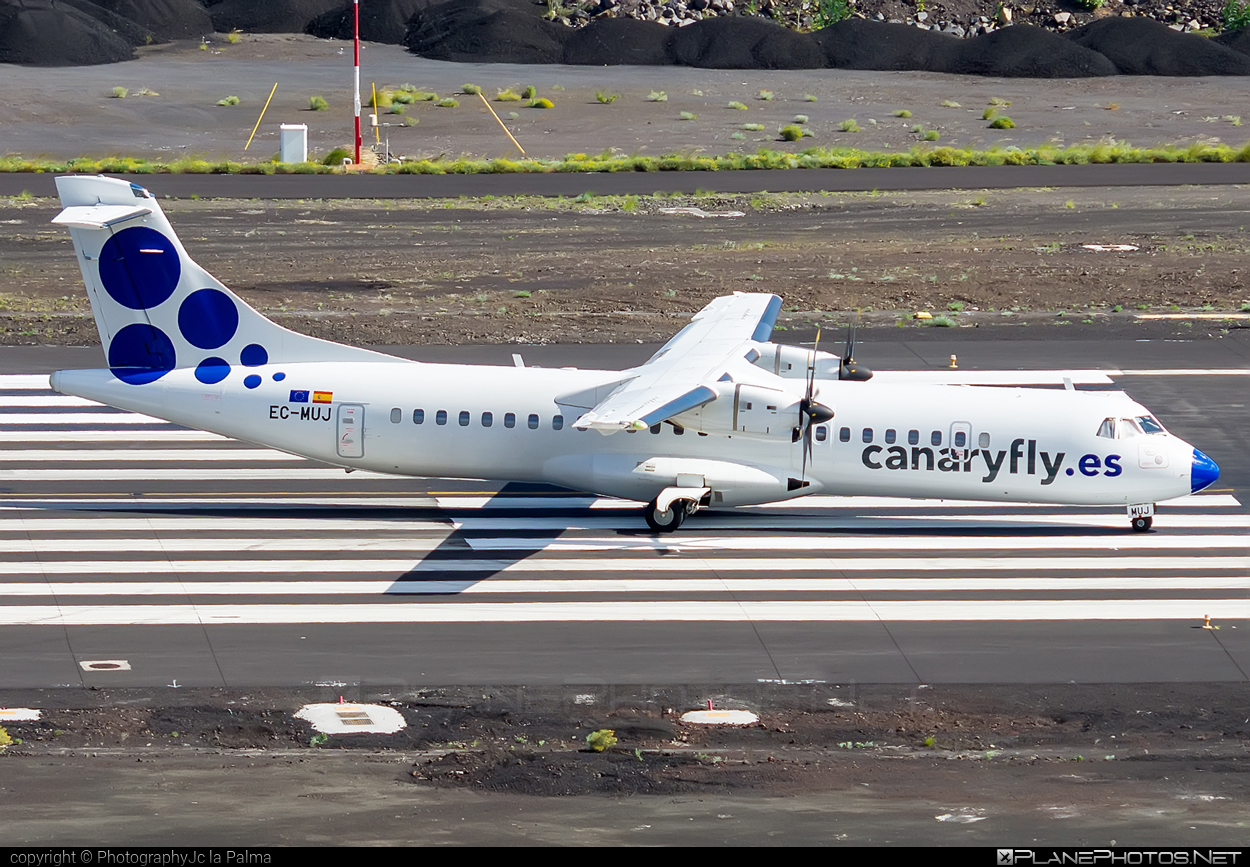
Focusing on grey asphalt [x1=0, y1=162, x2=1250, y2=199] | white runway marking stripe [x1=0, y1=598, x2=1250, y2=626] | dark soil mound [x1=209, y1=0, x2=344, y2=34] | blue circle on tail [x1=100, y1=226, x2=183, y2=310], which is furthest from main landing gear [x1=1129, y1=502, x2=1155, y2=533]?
dark soil mound [x1=209, y1=0, x2=344, y2=34]

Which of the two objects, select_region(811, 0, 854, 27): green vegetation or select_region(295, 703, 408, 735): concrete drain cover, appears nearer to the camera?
select_region(295, 703, 408, 735): concrete drain cover

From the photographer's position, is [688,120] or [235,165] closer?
[235,165]

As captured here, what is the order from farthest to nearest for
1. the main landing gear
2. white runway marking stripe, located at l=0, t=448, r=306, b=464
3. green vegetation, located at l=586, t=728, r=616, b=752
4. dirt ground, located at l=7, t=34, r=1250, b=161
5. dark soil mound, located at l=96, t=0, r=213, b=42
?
dark soil mound, located at l=96, t=0, r=213, b=42
dirt ground, located at l=7, t=34, r=1250, b=161
white runway marking stripe, located at l=0, t=448, r=306, b=464
the main landing gear
green vegetation, located at l=586, t=728, r=616, b=752

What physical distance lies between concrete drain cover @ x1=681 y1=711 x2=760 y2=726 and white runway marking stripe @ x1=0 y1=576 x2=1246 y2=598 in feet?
16.6

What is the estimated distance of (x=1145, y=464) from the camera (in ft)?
96.0

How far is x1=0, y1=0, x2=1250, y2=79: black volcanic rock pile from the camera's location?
325ft

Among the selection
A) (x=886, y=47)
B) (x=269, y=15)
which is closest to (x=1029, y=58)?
(x=886, y=47)

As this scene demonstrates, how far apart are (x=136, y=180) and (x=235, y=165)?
5107mm

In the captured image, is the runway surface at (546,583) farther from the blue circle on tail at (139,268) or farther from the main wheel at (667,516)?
the blue circle on tail at (139,268)

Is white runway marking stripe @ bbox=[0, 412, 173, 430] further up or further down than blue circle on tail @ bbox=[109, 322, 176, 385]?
further down

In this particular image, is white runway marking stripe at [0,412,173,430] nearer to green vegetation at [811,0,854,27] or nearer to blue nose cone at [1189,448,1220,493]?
blue nose cone at [1189,448,1220,493]
